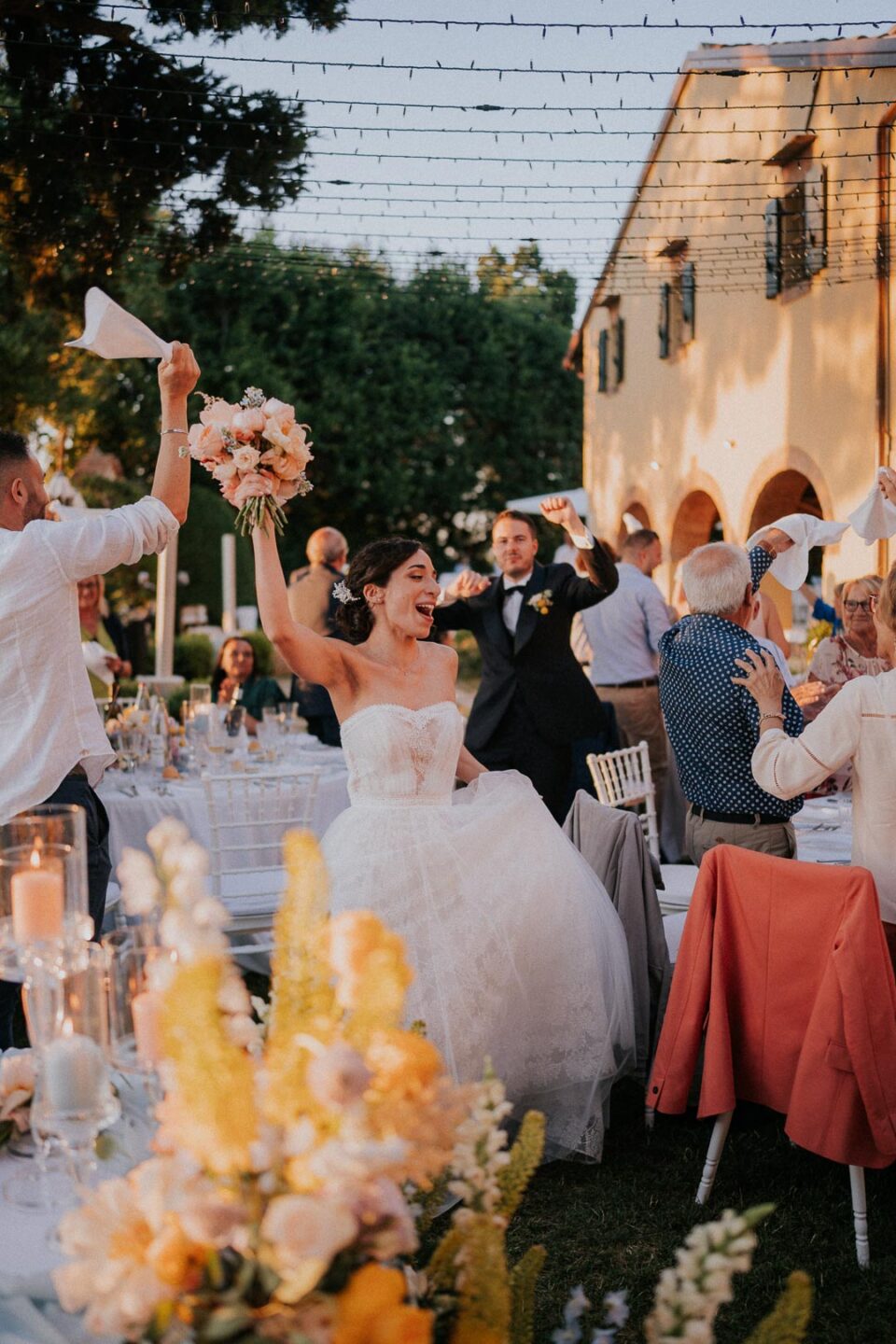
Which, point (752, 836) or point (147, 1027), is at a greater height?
point (147, 1027)

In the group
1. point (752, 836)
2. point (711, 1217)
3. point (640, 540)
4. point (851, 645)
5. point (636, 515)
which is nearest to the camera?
point (711, 1217)

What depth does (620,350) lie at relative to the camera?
785 inches

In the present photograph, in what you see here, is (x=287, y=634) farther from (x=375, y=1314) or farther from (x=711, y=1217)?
(x=375, y=1314)

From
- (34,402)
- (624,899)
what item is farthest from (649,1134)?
(34,402)

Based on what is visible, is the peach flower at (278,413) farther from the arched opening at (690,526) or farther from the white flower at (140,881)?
the arched opening at (690,526)

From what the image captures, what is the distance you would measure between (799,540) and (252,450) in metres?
2.87

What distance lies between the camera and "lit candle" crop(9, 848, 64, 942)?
1.84 m

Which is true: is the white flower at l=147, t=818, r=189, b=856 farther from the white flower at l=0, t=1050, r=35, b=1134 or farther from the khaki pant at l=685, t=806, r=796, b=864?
the khaki pant at l=685, t=806, r=796, b=864

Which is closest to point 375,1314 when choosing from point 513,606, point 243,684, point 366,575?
point 366,575

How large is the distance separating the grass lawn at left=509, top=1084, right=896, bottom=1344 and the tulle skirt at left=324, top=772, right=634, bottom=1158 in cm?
19

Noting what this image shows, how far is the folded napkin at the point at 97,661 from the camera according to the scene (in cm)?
614

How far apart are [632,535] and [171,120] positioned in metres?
4.18

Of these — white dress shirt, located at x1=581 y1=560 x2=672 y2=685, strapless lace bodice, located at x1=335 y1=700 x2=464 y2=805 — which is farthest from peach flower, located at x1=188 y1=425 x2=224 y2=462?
white dress shirt, located at x1=581 y1=560 x2=672 y2=685

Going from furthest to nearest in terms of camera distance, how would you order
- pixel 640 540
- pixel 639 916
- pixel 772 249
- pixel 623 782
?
pixel 772 249
pixel 640 540
pixel 623 782
pixel 639 916
